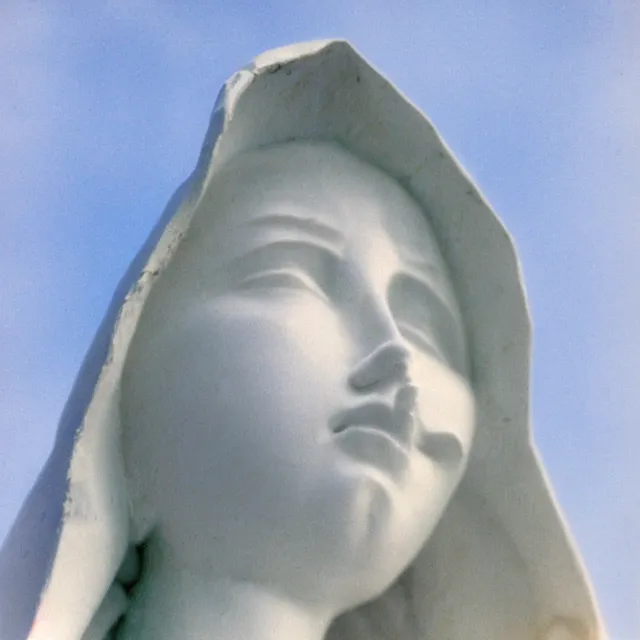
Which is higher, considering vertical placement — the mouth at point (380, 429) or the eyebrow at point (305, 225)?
the eyebrow at point (305, 225)

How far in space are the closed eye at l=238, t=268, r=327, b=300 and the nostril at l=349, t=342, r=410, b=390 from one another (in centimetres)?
11

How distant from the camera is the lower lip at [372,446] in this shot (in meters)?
1.10

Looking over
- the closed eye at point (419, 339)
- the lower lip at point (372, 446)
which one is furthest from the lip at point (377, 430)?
the closed eye at point (419, 339)

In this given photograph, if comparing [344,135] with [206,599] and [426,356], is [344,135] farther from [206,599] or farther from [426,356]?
[206,599]

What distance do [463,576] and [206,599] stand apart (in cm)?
34

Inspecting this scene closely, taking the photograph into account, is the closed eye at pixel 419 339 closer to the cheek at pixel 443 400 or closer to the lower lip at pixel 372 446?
the cheek at pixel 443 400

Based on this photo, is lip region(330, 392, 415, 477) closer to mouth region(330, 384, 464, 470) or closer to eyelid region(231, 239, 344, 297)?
mouth region(330, 384, 464, 470)

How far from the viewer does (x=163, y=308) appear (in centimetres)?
121

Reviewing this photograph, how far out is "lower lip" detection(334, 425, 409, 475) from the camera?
3.60 feet

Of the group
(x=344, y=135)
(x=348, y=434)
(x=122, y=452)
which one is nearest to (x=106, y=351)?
(x=122, y=452)

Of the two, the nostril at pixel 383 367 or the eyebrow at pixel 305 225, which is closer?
the nostril at pixel 383 367

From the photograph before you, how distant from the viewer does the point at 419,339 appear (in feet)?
4.10

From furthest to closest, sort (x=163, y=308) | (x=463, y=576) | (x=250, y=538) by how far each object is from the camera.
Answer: (x=463, y=576), (x=163, y=308), (x=250, y=538)

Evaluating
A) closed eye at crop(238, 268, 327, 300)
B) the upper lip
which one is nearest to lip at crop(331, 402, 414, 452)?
the upper lip
